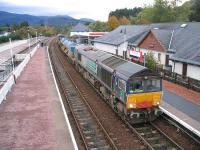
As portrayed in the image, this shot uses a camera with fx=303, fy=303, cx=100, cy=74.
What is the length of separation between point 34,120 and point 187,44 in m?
20.3

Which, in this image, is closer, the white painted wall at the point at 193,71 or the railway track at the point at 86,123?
the railway track at the point at 86,123

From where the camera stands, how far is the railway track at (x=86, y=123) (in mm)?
16203

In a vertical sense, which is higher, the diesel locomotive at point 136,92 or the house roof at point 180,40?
the house roof at point 180,40

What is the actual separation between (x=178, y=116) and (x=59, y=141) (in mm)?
7931

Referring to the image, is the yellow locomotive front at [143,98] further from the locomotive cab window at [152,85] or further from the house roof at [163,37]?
the house roof at [163,37]

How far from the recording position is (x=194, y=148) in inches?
612

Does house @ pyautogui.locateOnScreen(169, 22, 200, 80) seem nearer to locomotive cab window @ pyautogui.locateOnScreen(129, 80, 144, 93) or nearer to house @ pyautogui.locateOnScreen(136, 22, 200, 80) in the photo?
house @ pyautogui.locateOnScreen(136, 22, 200, 80)

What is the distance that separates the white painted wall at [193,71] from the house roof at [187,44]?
1.87 feet

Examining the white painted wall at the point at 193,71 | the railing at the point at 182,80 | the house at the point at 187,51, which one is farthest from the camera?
the house at the point at 187,51

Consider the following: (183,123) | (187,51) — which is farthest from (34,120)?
(187,51)

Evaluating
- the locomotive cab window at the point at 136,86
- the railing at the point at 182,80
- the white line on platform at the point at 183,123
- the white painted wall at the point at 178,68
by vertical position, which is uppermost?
the locomotive cab window at the point at 136,86

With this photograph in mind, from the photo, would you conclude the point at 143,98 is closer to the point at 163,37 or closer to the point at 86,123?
the point at 86,123

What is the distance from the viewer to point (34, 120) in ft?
63.3

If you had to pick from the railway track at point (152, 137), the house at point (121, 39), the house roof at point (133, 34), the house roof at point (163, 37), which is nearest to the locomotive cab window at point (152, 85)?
the railway track at point (152, 137)
